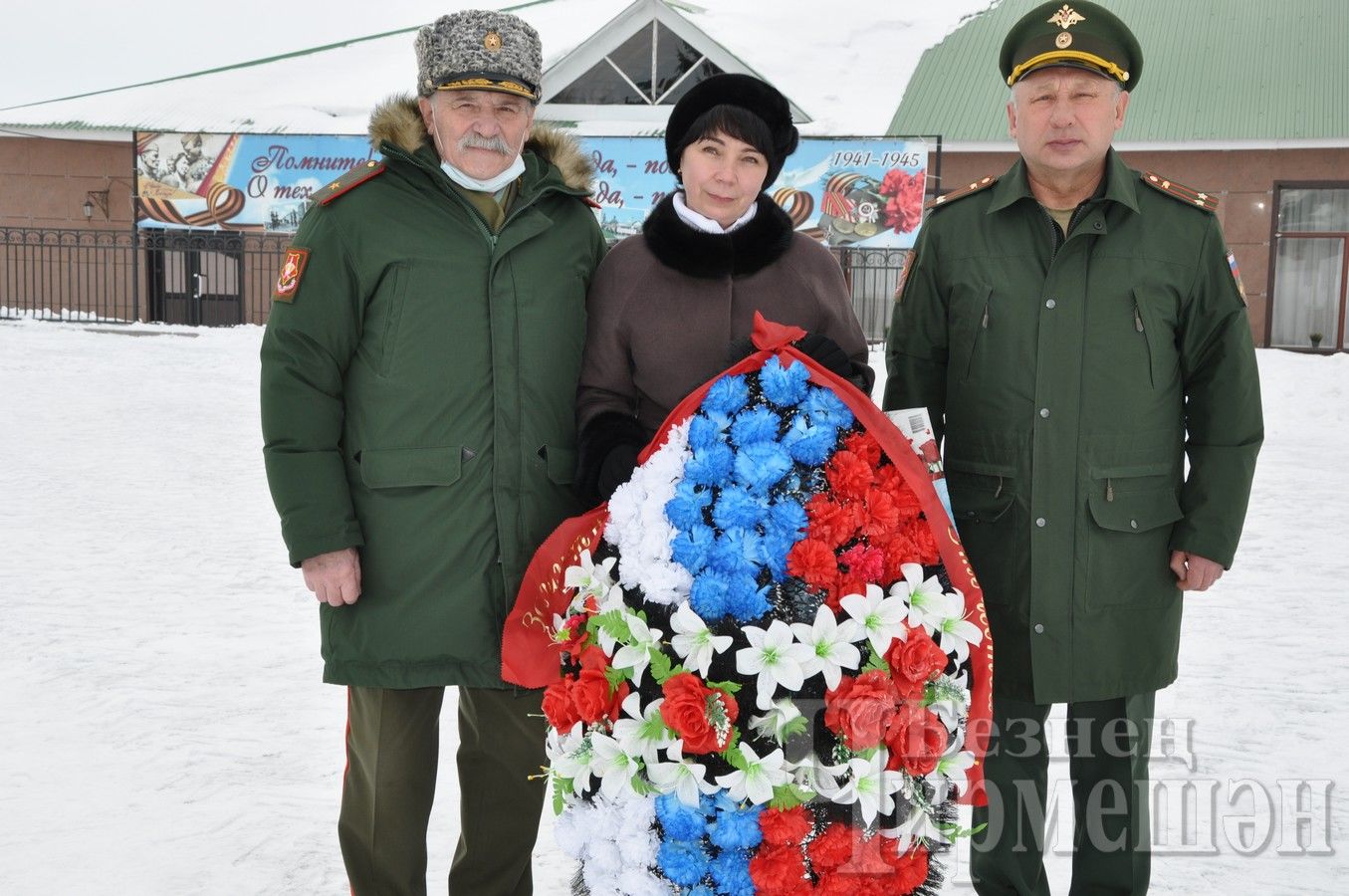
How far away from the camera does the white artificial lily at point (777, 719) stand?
2221mm

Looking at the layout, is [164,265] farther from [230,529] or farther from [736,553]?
[736,553]

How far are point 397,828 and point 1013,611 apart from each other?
1532 millimetres

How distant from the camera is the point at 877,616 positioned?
7.33 ft

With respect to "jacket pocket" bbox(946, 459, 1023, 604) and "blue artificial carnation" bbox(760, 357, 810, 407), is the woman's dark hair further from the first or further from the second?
"jacket pocket" bbox(946, 459, 1023, 604)

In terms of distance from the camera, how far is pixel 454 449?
2.71m

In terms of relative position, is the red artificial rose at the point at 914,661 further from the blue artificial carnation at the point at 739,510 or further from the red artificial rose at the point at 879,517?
the blue artificial carnation at the point at 739,510

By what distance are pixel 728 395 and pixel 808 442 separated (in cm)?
19

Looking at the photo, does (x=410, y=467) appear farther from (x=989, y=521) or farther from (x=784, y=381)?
(x=989, y=521)

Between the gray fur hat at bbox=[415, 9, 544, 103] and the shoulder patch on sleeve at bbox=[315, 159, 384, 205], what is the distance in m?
0.21

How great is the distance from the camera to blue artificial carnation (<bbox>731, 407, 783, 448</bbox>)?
2322 mm

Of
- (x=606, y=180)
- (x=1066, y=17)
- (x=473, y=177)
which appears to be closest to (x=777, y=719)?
(x=473, y=177)

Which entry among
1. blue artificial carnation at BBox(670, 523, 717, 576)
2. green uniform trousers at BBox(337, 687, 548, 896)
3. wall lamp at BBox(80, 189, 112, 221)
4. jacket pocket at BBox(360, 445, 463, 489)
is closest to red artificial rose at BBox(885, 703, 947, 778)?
blue artificial carnation at BBox(670, 523, 717, 576)

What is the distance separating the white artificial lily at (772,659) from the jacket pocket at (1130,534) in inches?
38.5

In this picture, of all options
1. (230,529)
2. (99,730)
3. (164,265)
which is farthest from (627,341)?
(164,265)
